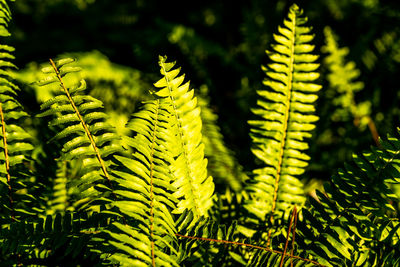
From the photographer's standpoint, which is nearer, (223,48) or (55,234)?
(55,234)

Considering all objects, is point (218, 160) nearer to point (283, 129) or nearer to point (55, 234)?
point (283, 129)

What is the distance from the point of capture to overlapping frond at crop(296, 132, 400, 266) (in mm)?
704

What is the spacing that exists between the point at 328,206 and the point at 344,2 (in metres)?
2.02

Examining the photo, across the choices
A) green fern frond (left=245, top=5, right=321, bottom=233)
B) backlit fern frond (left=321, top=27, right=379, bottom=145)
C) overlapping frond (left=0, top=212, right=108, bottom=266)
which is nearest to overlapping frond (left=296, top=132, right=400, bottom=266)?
green fern frond (left=245, top=5, right=321, bottom=233)

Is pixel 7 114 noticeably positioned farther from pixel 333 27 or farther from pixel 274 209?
pixel 333 27

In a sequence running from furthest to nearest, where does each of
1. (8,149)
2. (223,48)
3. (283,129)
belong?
(223,48) → (283,129) → (8,149)

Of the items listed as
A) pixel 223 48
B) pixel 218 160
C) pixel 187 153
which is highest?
pixel 223 48

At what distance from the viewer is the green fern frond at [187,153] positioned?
2.50 ft

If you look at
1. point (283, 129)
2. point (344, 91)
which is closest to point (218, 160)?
point (283, 129)

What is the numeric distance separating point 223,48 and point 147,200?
6.08 ft

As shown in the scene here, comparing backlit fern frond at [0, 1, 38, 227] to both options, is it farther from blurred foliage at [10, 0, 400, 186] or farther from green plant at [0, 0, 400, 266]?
blurred foliage at [10, 0, 400, 186]

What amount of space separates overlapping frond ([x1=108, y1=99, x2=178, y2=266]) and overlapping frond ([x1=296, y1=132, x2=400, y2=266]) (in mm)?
316

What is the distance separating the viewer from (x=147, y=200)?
0.65m

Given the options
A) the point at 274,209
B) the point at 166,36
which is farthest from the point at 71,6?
the point at 274,209
